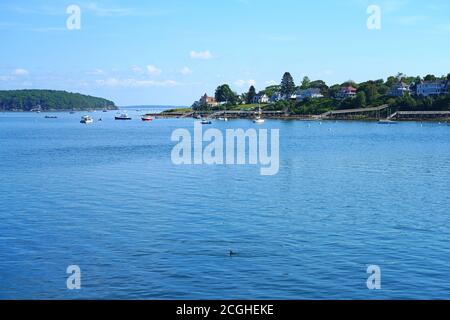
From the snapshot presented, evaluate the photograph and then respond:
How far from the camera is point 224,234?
33.7 m

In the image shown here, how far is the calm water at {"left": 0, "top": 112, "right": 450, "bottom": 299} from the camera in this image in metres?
25.3

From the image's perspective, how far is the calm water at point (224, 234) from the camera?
83.0 feet

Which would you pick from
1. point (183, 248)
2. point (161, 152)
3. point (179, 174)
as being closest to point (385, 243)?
point (183, 248)

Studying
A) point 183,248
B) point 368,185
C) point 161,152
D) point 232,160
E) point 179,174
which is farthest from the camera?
A: point 161,152

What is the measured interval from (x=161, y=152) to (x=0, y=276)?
220ft

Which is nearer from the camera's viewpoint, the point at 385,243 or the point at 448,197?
the point at 385,243

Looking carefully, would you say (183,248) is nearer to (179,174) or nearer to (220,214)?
(220,214)

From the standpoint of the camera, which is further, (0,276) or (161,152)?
(161,152)

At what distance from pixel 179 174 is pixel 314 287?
38930 millimetres
